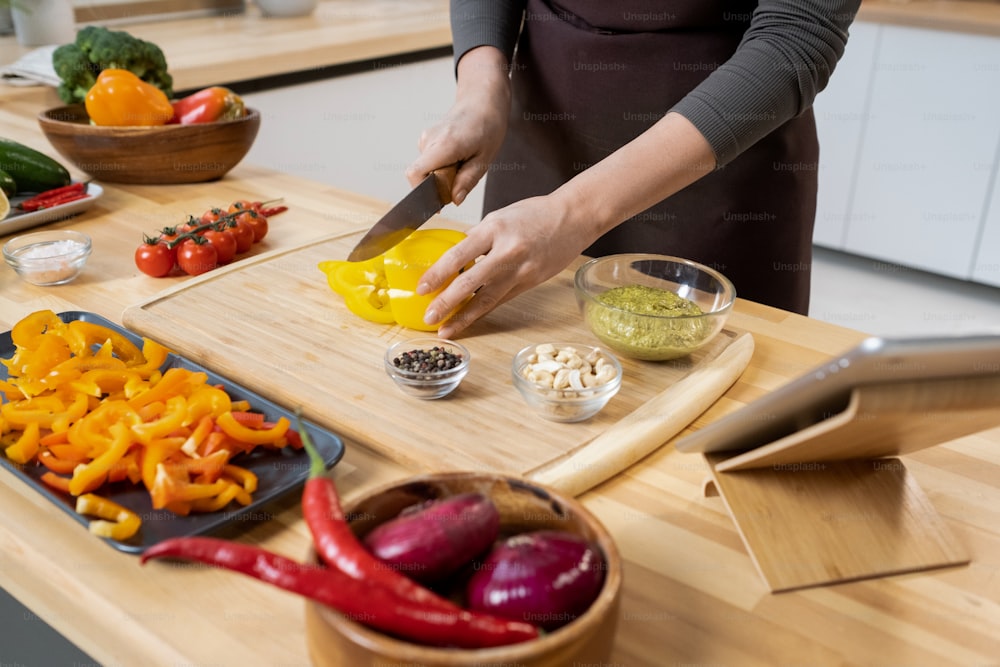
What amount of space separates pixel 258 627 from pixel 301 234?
964 millimetres

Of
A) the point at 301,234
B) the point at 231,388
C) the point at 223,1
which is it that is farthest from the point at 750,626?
the point at 223,1

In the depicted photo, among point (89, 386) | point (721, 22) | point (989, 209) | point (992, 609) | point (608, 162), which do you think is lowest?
point (989, 209)

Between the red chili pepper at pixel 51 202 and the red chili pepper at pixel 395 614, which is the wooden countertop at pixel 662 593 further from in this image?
the red chili pepper at pixel 51 202

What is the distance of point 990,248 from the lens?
3244mm

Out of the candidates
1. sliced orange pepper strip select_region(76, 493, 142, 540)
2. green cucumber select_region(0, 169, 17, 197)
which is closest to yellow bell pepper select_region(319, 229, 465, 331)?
sliced orange pepper strip select_region(76, 493, 142, 540)

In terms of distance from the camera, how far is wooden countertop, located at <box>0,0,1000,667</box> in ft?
2.34

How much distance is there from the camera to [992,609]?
2.49ft

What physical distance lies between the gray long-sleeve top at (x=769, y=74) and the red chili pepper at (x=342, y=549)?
80 centimetres

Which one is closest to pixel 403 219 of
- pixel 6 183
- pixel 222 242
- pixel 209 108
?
pixel 222 242

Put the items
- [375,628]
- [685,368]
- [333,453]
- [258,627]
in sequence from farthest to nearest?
[685,368], [333,453], [258,627], [375,628]

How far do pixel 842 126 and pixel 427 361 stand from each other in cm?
290

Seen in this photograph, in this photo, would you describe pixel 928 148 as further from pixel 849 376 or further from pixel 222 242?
pixel 849 376

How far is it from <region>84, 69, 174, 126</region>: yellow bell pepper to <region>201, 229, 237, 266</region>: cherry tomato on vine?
44cm

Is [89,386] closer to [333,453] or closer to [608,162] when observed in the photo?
[333,453]
